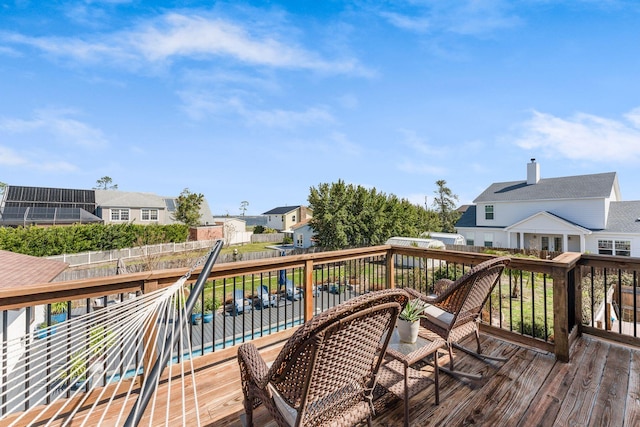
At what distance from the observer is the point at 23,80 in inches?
341

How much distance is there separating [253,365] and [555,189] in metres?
22.5

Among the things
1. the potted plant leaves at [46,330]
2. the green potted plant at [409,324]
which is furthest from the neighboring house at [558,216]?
the potted plant leaves at [46,330]

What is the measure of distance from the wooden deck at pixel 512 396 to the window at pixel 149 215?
29552 mm

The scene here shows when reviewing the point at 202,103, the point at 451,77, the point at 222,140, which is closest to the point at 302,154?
the point at 222,140

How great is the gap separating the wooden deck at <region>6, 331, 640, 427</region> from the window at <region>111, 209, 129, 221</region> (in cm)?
2976

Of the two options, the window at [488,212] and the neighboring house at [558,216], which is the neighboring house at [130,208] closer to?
the neighboring house at [558,216]

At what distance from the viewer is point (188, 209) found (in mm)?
29125

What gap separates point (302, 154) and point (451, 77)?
13.0 m

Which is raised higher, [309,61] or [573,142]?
[309,61]

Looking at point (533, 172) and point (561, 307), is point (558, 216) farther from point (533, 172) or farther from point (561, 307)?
point (561, 307)

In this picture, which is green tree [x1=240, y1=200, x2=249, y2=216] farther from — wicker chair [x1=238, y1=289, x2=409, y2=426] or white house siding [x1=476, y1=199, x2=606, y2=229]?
wicker chair [x1=238, y1=289, x2=409, y2=426]

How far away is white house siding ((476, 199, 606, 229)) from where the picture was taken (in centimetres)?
1631

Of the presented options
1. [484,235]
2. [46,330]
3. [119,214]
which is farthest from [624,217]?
[119,214]

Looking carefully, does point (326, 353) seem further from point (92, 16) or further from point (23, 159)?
point (23, 159)
